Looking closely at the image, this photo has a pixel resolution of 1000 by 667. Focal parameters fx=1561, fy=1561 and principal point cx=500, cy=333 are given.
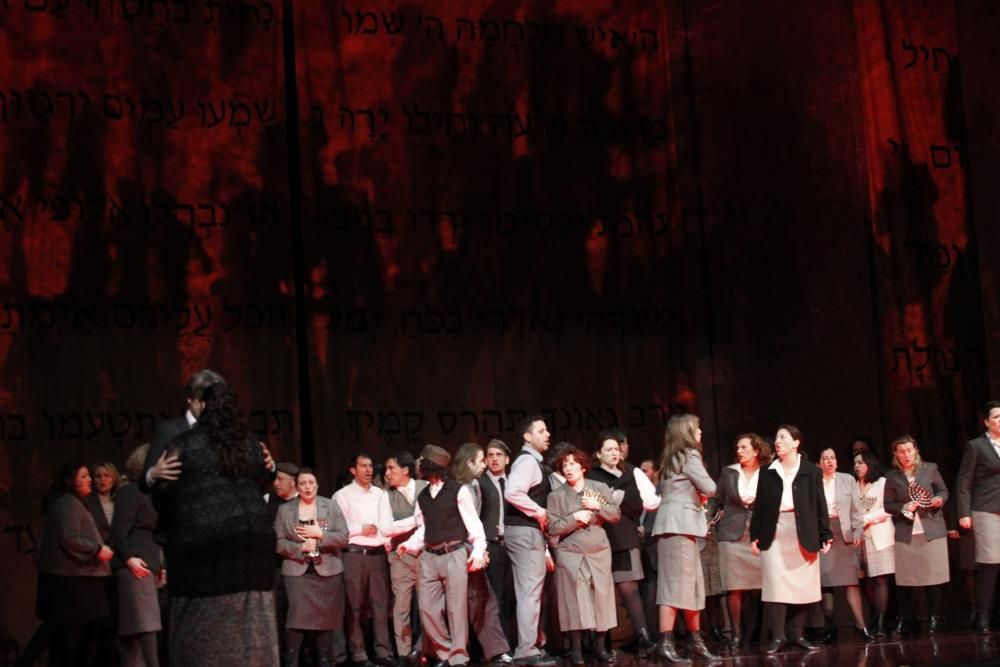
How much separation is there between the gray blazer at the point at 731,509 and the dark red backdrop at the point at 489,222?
346cm

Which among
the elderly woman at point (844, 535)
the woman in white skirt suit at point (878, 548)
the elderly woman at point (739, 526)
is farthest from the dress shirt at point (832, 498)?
the elderly woman at point (739, 526)

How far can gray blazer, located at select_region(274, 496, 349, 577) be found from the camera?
11570 mm

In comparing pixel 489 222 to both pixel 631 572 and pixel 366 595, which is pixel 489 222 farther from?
pixel 631 572

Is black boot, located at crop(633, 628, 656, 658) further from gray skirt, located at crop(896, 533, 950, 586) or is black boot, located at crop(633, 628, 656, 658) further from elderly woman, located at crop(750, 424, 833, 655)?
gray skirt, located at crop(896, 533, 950, 586)

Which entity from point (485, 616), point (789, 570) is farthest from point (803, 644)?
point (485, 616)

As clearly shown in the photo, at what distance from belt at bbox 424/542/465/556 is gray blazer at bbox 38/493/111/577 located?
231 centimetres

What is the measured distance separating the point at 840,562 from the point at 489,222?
200 inches

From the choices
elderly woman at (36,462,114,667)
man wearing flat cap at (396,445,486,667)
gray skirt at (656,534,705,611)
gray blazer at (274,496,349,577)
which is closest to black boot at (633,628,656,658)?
gray skirt at (656,534,705,611)

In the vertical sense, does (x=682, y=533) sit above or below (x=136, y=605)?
above

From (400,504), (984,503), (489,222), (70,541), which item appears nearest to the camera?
(70,541)

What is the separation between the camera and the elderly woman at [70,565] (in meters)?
10.5

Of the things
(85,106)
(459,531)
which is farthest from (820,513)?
(85,106)

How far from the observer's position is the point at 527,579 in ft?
36.1

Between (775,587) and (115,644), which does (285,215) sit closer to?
(115,644)
